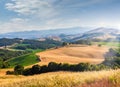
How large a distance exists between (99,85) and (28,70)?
331ft

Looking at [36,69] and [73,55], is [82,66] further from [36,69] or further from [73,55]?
[73,55]

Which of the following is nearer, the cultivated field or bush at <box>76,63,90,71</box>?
bush at <box>76,63,90,71</box>

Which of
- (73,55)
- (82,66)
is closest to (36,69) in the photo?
(82,66)

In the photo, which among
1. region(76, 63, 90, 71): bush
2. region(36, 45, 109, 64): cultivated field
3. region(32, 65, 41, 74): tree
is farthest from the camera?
region(36, 45, 109, 64): cultivated field

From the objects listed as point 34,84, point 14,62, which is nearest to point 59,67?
point 14,62

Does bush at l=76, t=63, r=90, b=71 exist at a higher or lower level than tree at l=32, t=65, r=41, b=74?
higher

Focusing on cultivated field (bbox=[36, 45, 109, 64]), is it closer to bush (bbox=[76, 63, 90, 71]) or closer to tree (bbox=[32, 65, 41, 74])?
tree (bbox=[32, 65, 41, 74])

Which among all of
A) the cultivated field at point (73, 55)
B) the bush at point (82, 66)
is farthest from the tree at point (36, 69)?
the cultivated field at point (73, 55)

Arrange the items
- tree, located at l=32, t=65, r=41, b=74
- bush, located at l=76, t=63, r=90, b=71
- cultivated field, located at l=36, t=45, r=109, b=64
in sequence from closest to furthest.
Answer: bush, located at l=76, t=63, r=90, b=71 → tree, located at l=32, t=65, r=41, b=74 → cultivated field, located at l=36, t=45, r=109, b=64

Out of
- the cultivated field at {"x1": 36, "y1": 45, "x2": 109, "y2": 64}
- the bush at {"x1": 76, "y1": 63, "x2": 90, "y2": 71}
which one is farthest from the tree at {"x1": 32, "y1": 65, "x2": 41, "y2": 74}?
the cultivated field at {"x1": 36, "y1": 45, "x2": 109, "y2": 64}

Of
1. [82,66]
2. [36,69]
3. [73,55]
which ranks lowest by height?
[36,69]

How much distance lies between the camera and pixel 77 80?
384 inches

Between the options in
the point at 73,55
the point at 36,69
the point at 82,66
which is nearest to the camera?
the point at 82,66

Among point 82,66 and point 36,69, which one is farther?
point 36,69
